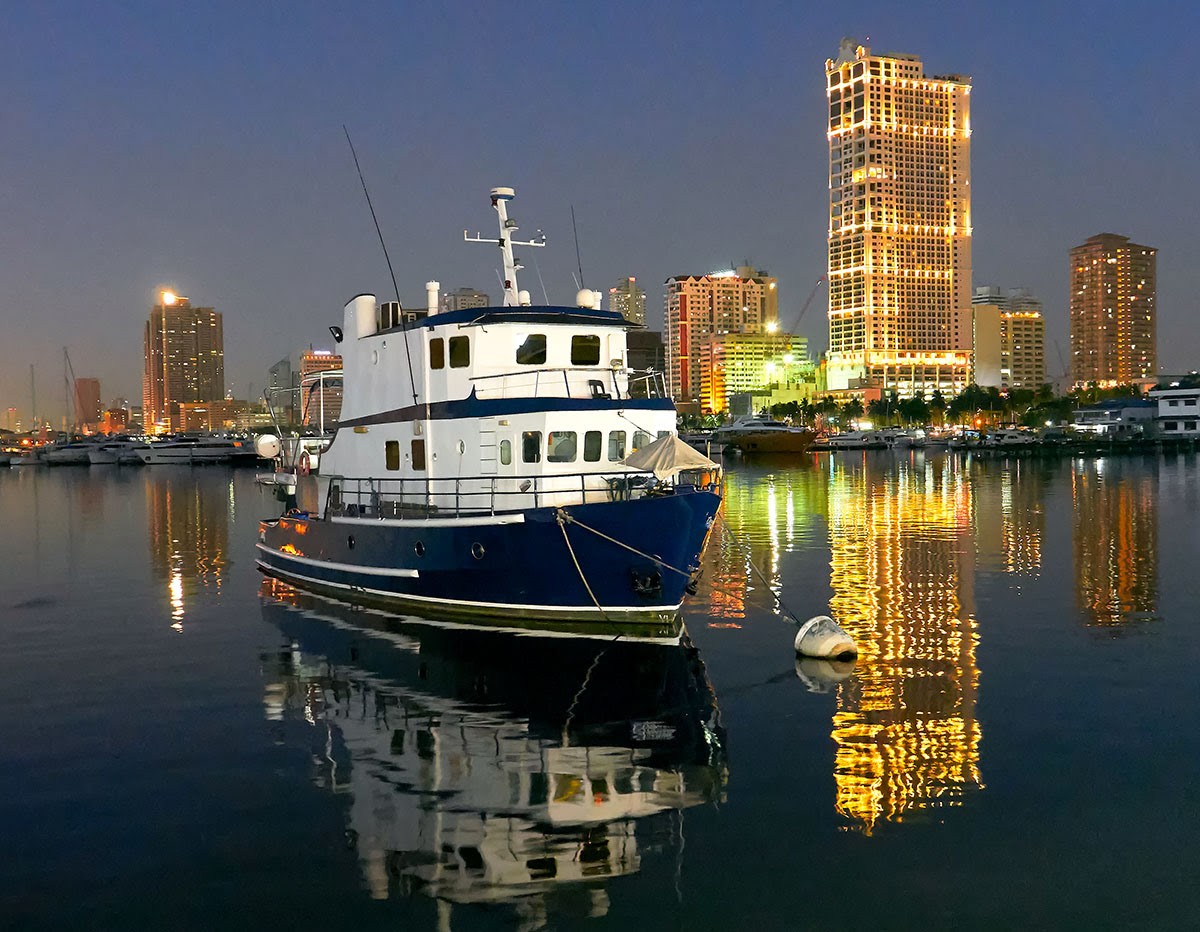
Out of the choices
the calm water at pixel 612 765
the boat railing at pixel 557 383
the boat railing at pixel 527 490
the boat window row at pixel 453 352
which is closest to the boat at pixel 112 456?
the calm water at pixel 612 765

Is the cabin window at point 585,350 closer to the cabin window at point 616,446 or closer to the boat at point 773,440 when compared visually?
the cabin window at point 616,446

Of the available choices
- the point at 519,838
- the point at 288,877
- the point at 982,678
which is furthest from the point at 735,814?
the point at 982,678

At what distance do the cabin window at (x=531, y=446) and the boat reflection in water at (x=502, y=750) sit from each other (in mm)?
3997

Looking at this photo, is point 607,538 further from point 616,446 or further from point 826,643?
point 826,643

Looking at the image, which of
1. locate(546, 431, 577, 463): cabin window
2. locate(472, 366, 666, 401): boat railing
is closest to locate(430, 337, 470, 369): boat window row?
locate(472, 366, 666, 401): boat railing

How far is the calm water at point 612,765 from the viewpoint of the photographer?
10688 mm

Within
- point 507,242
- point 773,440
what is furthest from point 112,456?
point 507,242

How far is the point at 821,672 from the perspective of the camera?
19.9 metres

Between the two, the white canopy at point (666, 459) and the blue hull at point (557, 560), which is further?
the white canopy at point (666, 459)

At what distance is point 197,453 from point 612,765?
175560 millimetres

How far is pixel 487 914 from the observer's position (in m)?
10.3

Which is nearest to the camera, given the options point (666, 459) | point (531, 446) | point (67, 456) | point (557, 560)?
point (666, 459)

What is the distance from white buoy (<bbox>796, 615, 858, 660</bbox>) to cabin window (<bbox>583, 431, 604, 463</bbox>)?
607 centimetres

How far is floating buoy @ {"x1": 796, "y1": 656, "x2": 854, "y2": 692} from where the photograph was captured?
19.0 meters
